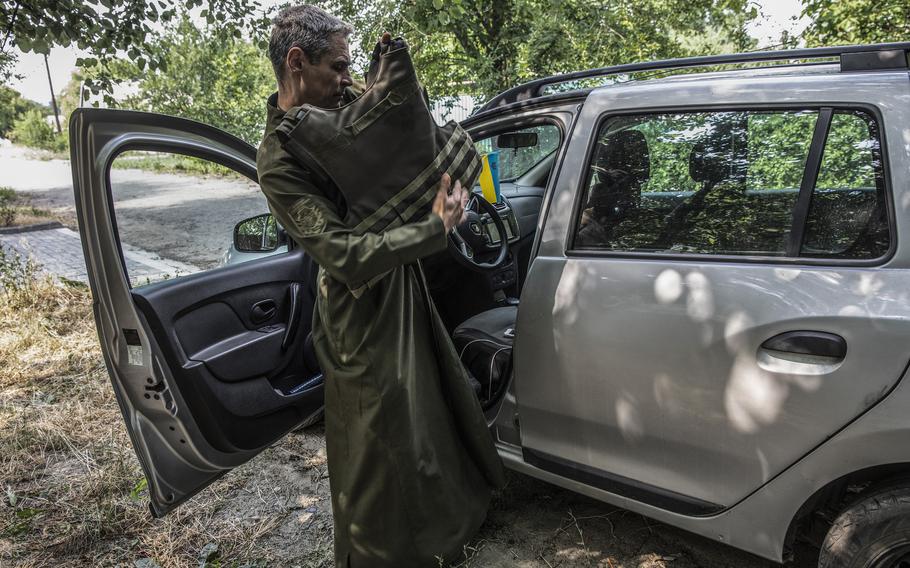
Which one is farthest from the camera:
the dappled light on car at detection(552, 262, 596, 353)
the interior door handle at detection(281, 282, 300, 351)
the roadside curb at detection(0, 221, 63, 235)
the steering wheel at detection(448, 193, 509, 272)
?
the roadside curb at detection(0, 221, 63, 235)

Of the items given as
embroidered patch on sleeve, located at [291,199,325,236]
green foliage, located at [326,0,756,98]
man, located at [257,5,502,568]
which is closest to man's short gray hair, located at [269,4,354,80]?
man, located at [257,5,502,568]

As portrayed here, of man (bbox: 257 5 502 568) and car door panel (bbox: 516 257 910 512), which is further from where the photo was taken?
man (bbox: 257 5 502 568)

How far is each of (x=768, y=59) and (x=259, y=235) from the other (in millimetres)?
2438

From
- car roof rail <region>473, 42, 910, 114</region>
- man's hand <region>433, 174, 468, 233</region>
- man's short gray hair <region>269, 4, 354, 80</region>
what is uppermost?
man's short gray hair <region>269, 4, 354, 80</region>

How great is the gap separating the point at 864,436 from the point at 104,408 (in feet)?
13.2

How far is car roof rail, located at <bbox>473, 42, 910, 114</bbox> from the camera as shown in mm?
1614

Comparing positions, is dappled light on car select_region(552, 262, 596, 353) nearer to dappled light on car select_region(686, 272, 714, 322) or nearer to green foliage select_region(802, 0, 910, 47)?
dappled light on car select_region(686, 272, 714, 322)

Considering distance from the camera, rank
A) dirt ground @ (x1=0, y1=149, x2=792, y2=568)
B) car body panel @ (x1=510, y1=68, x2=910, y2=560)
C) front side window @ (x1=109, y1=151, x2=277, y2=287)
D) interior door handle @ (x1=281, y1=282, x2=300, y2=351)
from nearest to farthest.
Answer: car body panel @ (x1=510, y1=68, x2=910, y2=560)
dirt ground @ (x1=0, y1=149, x2=792, y2=568)
interior door handle @ (x1=281, y1=282, x2=300, y2=351)
front side window @ (x1=109, y1=151, x2=277, y2=287)

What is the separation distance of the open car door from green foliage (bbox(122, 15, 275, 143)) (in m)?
13.4

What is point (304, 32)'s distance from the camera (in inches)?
66.8

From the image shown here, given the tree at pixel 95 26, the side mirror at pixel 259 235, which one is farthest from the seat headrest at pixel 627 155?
the tree at pixel 95 26

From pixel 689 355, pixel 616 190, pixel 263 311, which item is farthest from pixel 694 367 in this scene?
pixel 263 311

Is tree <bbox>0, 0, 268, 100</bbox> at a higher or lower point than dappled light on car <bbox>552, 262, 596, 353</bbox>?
higher

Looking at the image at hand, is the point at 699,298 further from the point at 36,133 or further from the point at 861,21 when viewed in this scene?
the point at 36,133
